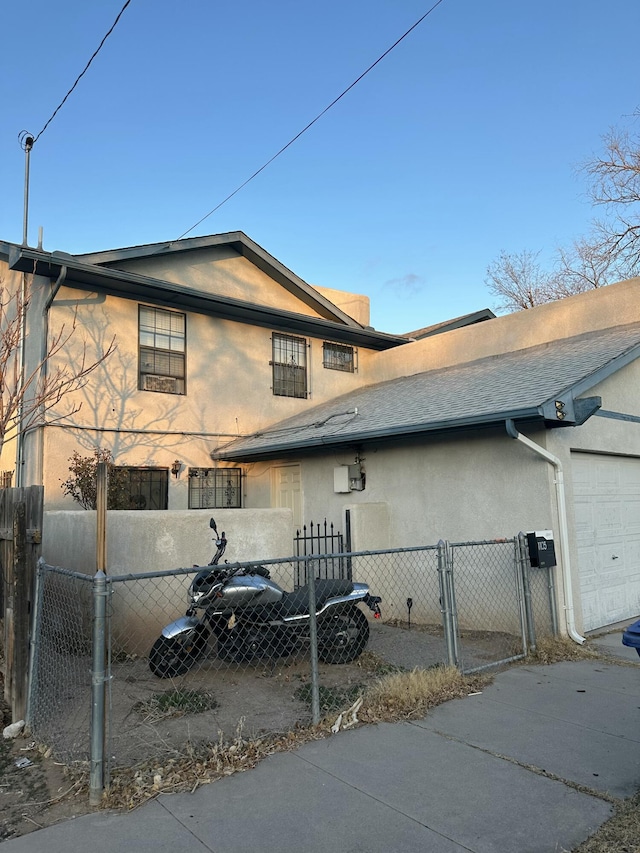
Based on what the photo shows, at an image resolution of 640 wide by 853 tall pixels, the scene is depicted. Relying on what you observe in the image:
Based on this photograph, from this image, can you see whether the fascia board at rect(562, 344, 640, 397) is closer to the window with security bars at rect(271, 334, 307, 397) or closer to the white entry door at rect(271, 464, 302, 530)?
the white entry door at rect(271, 464, 302, 530)

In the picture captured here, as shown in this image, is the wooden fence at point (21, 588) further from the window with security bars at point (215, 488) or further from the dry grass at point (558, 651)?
the window with security bars at point (215, 488)

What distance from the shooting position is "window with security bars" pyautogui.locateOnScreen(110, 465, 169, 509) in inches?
418

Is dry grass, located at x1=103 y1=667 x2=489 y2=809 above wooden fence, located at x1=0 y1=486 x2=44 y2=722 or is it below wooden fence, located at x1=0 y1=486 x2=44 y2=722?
below

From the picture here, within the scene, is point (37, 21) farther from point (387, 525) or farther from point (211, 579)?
point (387, 525)

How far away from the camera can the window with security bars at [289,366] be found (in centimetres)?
1347

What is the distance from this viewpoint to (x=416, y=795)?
360 cm

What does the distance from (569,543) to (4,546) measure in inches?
247

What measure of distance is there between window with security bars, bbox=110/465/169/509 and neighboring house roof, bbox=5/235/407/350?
10.6 ft

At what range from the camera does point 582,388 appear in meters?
7.48

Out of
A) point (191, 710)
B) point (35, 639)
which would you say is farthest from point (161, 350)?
point (191, 710)

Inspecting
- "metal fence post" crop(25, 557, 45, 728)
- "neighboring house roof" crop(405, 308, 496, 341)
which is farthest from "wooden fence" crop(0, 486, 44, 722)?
"neighboring house roof" crop(405, 308, 496, 341)

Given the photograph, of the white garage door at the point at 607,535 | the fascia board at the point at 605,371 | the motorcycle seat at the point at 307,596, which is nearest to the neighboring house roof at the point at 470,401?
the fascia board at the point at 605,371

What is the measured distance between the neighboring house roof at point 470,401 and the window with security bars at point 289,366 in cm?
67

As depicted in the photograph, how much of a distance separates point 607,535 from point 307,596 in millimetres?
4678
